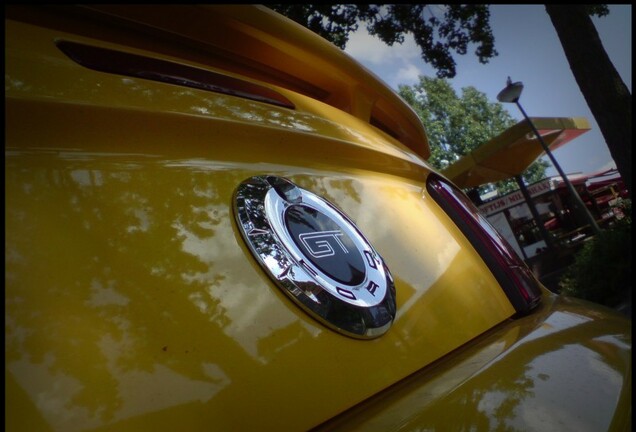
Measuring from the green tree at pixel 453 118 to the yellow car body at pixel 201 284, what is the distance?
26984 millimetres

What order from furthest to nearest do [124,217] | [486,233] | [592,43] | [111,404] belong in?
[592,43]
[486,233]
[124,217]
[111,404]

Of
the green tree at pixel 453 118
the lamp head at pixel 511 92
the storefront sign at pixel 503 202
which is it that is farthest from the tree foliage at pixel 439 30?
the green tree at pixel 453 118

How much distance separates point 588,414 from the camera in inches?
21.0

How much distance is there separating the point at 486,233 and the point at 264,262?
2.33ft

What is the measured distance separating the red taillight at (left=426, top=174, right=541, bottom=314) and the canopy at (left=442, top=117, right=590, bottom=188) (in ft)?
28.2

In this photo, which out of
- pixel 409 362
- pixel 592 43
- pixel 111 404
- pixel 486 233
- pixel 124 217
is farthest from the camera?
pixel 592 43

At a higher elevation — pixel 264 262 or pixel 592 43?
pixel 592 43

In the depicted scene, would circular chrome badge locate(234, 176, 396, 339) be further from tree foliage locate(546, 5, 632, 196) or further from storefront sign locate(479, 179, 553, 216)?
storefront sign locate(479, 179, 553, 216)

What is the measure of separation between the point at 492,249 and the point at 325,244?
55cm

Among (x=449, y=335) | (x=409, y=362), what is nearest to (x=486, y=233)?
(x=449, y=335)

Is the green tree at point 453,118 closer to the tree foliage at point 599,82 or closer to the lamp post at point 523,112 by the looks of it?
the lamp post at point 523,112

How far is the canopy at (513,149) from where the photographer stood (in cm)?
850

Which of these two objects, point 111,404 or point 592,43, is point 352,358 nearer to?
point 111,404

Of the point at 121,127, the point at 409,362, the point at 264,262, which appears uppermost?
the point at 121,127
